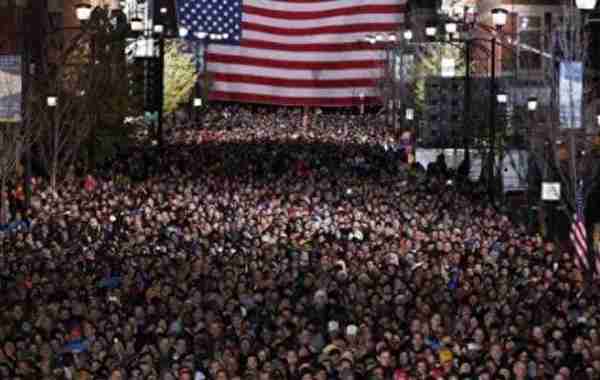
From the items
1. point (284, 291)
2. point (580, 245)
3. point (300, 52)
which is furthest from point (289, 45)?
point (284, 291)

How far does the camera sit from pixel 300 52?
246 ft

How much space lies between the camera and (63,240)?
113 feet

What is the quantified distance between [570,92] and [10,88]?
1150 centimetres

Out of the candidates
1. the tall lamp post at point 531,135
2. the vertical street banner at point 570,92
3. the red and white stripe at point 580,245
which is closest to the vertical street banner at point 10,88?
the vertical street banner at point 570,92

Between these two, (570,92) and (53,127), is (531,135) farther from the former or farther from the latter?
(53,127)

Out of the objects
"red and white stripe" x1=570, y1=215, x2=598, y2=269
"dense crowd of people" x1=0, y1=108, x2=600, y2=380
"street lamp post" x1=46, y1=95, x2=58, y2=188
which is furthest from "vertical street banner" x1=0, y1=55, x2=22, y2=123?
"street lamp post" x1=46, y1=95, x2=58, y2=188

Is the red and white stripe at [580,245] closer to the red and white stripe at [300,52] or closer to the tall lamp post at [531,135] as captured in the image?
the tall lamp post at [531,135]

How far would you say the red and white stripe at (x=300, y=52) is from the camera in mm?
74625

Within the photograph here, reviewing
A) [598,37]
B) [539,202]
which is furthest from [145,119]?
[539,202]

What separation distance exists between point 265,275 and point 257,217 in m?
11.5

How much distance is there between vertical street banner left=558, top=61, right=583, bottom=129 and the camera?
115ft

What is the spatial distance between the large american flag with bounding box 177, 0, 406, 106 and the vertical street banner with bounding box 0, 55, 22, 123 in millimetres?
34456

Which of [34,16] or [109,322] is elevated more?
[34,16]

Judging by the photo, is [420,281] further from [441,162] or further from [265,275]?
[441,162]
